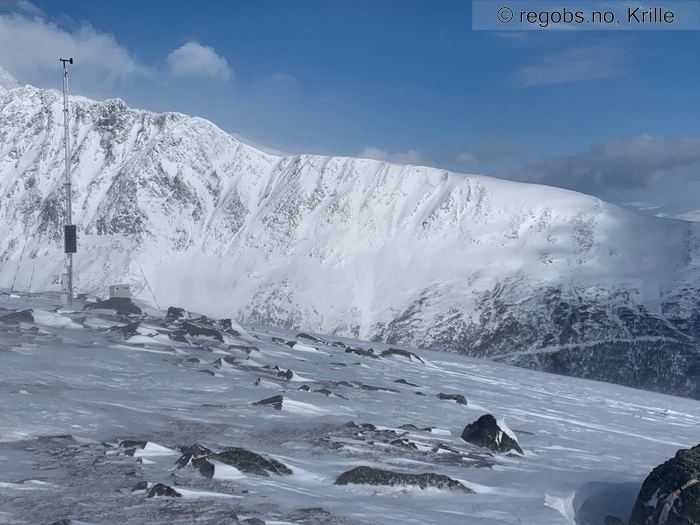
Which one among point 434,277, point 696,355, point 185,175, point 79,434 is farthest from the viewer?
point 185,175

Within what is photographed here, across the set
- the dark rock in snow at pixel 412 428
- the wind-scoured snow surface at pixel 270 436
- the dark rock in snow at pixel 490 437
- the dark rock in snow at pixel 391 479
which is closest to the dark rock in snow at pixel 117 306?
the wind-scoured snow surface at pixel 270 436

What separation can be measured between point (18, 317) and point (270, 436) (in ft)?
63.1

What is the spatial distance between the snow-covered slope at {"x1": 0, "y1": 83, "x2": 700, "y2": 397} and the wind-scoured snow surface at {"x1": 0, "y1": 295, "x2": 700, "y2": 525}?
6534cm

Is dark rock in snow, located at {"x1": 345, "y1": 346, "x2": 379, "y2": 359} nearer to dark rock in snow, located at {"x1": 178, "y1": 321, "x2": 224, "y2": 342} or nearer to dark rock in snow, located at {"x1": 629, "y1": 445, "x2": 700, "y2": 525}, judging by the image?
dark rock in snow, located at {"x1": 178, "y1": 321, "x2": 224, "y2": 342}

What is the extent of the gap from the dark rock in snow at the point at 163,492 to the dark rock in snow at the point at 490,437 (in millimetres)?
8784

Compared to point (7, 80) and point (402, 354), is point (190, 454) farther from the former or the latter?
point (7, 80)

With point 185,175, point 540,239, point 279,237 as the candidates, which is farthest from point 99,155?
point 540,239

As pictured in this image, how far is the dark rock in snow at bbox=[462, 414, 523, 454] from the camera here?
17.1 m

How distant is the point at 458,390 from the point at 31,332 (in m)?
17.0

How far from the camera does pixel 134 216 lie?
12975 centimetres

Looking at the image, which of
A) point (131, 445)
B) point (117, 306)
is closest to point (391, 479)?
point (131, 445)

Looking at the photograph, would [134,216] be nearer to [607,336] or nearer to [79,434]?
[607,336]

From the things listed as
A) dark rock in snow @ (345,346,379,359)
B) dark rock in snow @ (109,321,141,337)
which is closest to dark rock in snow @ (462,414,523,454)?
dark rock in snow @ (109,321,141,337)

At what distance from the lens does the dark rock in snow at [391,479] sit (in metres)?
12.1
